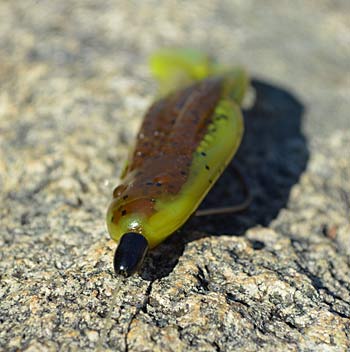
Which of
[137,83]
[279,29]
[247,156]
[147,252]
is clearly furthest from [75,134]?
[279,29]

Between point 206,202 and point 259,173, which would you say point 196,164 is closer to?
point 206,202

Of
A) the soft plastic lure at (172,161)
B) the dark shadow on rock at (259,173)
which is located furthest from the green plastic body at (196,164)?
the dark shadow on rock at (259,173)

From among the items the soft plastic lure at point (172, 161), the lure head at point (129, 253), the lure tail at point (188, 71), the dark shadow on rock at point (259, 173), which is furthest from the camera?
the lure tail at point (188, 71)

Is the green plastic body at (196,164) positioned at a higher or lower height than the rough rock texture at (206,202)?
higher

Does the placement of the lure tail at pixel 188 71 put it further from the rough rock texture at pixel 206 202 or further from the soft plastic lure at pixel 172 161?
the rough rock texture at pixel 206 202

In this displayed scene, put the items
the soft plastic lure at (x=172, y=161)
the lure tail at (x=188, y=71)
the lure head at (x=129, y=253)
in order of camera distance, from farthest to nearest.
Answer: the lure tail at (x=188, y=71)
the soft plastic lure at (x=172, y=161)
the lure head at (x=129, y=253)

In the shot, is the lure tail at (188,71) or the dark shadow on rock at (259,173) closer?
the dark shadow on rock at (259,173)

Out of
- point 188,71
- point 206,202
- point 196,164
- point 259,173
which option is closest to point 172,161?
point 196,164
